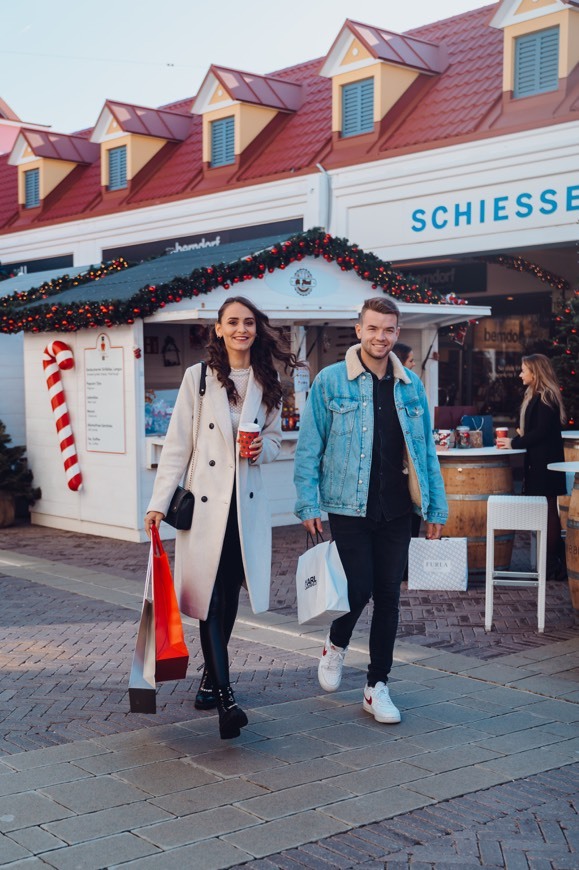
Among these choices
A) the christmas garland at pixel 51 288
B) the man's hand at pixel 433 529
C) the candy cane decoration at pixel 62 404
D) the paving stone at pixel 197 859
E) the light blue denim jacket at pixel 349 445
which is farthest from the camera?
the christmas garland at pixel 51 288

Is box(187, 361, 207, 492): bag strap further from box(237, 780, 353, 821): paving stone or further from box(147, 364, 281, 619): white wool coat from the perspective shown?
box(237, 780, 353, 821): paving stone

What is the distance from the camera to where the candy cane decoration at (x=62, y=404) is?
11.5 metres

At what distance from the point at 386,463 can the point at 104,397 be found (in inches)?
263

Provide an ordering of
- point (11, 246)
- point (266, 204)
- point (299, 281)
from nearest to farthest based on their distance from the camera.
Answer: point (299, 281)
point (266, 204)
point (11, 246)

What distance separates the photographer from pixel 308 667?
5.90 meters

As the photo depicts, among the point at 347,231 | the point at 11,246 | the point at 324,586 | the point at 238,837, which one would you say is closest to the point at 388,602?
the point at 324,586

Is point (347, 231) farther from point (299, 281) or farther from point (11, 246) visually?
point (11, 246)

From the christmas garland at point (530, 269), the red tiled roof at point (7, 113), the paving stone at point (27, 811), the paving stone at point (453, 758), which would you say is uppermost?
the red tiled roof at point (7, 113)

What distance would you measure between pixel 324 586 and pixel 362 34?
13.2 meters

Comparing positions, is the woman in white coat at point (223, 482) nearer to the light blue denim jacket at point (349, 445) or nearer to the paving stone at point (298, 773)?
the light blue denim jacket at point (349, 445)

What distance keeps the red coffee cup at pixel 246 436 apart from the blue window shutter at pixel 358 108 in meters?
12.4

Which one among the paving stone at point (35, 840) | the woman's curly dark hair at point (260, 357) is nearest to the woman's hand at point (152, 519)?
the woman's curly dark hair at point (260, 357)

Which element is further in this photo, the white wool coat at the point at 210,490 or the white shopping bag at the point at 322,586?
the white wool coat at the point at 210,490

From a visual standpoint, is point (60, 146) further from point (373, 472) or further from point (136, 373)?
point (373, 472)
